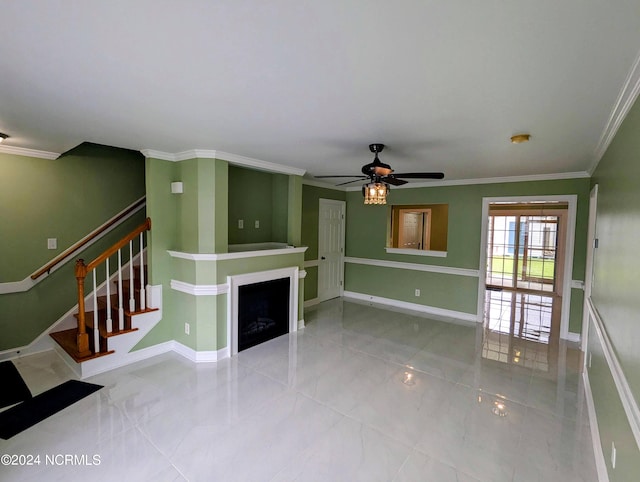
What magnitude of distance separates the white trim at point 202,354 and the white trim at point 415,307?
3.30m

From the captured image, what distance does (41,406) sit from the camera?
263 cm

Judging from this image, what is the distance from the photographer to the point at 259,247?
462 cm

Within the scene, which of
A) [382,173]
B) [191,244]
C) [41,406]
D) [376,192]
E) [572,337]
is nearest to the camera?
[41,406]

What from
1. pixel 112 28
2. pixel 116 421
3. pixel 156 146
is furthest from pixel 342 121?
pixel 116 421

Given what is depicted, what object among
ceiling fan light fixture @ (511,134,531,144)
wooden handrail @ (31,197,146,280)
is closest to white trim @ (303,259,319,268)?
wooden handrail @ (31,197,146,280)

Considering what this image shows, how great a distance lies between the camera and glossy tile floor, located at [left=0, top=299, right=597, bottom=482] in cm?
203

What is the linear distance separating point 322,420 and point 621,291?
2.17m

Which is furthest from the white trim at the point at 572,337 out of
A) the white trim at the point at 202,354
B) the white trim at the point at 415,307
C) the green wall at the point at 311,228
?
the white trim at the point at 202,354

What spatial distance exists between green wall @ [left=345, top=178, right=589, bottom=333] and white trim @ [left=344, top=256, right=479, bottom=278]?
58mm

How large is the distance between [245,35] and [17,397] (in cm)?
357

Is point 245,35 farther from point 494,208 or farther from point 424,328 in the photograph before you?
point 494,208

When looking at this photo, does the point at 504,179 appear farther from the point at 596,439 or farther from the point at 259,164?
the point at 259,164

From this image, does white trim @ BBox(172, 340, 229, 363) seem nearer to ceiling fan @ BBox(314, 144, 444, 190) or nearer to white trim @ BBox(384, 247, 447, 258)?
ceiling fan @ BBox(314, 144, 444, 190)

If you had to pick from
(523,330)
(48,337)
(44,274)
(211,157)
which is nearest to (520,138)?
(211,157)
